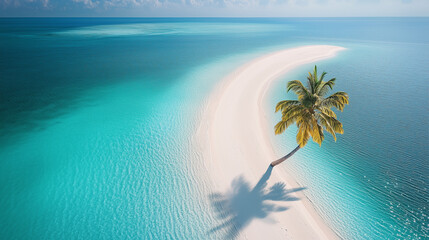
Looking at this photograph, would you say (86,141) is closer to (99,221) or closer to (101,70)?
(99,221)

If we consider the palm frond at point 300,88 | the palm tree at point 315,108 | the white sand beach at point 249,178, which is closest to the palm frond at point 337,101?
the palm tree at point 315,108

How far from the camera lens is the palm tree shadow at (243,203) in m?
12.8

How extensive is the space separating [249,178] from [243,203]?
250 centimetres

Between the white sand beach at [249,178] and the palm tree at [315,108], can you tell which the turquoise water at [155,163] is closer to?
the white sand beach at [249,178]

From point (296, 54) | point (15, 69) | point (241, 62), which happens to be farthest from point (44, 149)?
point (296, 54)

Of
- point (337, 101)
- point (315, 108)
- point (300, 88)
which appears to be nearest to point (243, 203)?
point (315, 108)

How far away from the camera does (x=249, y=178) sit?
16.1m

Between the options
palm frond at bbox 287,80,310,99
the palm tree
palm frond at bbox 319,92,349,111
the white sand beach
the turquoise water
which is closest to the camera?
palm frond at bbox 319,92,349,111

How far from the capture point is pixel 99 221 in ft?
42.8

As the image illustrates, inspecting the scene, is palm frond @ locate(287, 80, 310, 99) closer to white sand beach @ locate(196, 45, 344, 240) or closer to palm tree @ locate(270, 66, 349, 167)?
palm tree @ locate(270, 66, 349, 167)

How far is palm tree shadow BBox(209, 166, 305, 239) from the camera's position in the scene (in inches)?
505

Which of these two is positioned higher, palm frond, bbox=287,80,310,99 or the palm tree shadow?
palm frond, bbox=287,80,310,99

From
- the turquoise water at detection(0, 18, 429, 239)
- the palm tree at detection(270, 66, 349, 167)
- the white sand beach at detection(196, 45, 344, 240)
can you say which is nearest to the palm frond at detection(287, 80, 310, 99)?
the palm tree at detection(270, 66, 349, 167)

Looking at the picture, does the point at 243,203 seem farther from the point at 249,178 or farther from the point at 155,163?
the point at 155,163
